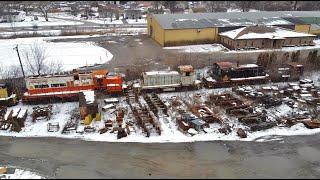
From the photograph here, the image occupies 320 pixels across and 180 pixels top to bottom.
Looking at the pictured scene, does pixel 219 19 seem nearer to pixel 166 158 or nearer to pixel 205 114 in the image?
pixel 205 114

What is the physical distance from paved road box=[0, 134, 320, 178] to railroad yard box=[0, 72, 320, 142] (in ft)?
2.03

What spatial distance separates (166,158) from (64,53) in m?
18.2

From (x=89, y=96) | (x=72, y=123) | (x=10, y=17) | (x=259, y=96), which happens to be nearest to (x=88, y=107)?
(x=72, y=123)

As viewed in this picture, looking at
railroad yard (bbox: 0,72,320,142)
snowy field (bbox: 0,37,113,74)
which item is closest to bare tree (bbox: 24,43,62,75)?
snowy field (bbox: 0,37,113,74)

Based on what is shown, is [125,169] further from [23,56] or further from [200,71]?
[23,56]

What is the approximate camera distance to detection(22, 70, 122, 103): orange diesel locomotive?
18.8m

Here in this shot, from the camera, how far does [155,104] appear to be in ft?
59.6

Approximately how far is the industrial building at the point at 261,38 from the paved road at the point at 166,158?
51.3 ft

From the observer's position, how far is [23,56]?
27594 mm

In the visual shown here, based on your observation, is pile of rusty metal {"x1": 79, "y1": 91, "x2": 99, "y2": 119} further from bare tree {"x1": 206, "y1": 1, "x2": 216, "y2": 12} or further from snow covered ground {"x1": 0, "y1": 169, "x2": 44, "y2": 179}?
bare tree {"x1": 206, "y1": 1, "x2": 216, "y2": 12}

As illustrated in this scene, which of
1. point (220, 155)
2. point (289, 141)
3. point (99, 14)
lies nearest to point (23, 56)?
point (220, 155)

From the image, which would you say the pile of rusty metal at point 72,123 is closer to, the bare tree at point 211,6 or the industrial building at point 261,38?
the industrial building at point 261,38

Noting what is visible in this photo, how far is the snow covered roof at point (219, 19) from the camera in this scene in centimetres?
3192

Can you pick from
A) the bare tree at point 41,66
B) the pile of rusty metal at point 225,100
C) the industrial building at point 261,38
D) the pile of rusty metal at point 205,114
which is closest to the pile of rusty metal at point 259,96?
the pile of rusty metal at point 225,100
